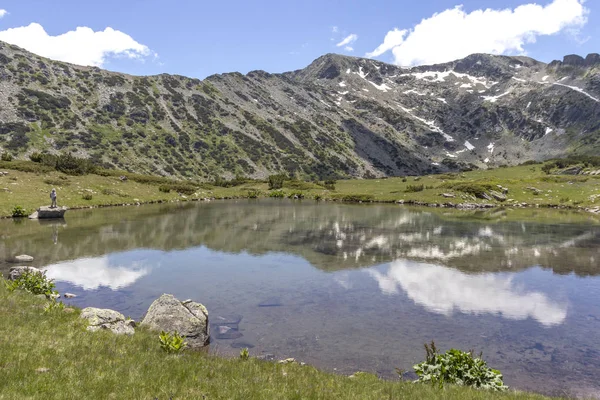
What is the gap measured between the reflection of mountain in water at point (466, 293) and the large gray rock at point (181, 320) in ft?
38.5

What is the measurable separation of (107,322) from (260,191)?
97046mm

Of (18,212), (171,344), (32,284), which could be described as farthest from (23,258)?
(18,212)

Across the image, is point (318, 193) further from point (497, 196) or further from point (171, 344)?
point (171, 344)

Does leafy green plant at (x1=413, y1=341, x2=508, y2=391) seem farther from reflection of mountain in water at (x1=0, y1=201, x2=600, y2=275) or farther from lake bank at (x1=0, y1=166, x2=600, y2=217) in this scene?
lake bank at (x1=0, y1=166, x2=600, y2=217)

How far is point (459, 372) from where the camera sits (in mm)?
11312

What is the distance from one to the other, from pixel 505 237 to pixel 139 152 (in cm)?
A: 14065

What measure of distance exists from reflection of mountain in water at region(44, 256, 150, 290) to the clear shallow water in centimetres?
11

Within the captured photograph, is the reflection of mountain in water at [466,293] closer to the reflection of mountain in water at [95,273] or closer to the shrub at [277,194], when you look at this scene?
the reflection of mountain in water at [95,273]

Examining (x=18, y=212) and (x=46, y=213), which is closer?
(x=46, y=213)

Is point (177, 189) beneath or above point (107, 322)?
above

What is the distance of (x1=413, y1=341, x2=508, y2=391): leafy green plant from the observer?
10984mm

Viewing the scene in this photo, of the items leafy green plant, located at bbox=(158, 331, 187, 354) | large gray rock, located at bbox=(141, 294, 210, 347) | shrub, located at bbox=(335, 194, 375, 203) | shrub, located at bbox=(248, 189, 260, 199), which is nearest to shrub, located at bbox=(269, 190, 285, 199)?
shrub, located at bbox=(248, 189, 260, 199)

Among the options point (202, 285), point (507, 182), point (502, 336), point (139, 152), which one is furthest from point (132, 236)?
point (139, 152)

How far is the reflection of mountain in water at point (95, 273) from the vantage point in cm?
2308
